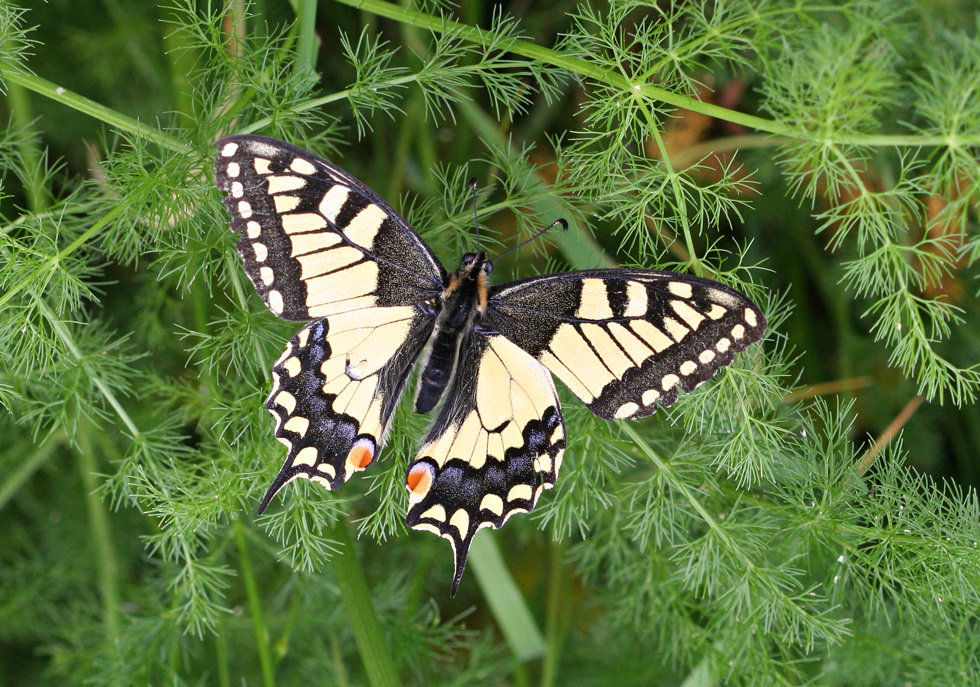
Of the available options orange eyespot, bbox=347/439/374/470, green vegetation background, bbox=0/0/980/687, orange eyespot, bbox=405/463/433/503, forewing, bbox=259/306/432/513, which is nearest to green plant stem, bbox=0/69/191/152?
green vegetation background, bbox=0/0/980/687

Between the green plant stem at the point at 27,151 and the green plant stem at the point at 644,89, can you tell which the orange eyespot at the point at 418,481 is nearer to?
the green plant stem at the point at 644,89

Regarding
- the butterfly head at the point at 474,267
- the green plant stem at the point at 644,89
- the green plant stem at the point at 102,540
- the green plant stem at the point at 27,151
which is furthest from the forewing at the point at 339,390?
the green plant stem at the point at 102,540

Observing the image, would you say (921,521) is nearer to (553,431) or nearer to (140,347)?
(553,431)

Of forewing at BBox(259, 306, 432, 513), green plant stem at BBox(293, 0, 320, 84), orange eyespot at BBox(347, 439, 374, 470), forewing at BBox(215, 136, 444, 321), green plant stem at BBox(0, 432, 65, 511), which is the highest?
green plant stem at BBox(293, 0, 320, 84)

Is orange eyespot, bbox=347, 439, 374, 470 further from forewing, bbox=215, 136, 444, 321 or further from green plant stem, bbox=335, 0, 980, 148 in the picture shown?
green plant stem, bbox=335, 0, 980, 148

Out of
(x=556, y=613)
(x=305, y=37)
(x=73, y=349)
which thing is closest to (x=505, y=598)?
(x=556, y=613)

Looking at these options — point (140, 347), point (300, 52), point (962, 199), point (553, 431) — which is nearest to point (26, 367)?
point (140, 347)

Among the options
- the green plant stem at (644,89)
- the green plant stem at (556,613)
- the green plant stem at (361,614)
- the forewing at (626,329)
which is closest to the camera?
the green plant stem at (644,89)
